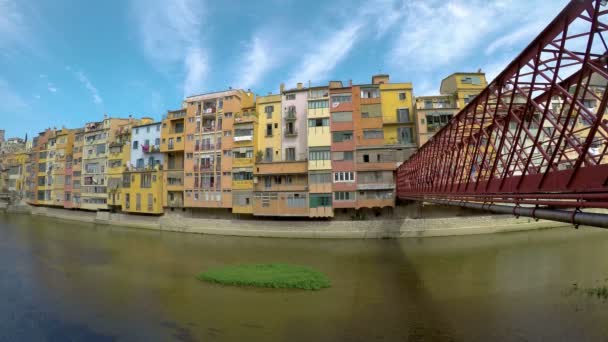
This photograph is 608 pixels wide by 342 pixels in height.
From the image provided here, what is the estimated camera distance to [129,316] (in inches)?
549

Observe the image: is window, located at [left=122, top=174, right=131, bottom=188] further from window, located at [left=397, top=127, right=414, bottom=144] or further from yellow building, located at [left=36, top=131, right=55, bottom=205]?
window, located at [left=397, top=127, right=414, bottom=144]

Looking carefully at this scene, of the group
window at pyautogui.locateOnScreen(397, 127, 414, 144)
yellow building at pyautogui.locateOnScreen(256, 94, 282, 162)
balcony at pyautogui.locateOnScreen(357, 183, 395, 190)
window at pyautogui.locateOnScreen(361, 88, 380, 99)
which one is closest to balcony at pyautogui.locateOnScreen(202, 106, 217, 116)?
yellow building at pyautogui.locateOnScreen(256, 94, 282, 162)

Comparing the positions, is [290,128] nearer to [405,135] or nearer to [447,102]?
[405,135]

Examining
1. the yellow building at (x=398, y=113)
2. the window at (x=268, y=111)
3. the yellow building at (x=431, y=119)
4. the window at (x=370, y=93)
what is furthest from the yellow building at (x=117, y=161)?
the yellow building at (x=431, y=119)

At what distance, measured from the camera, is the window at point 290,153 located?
1522 inches

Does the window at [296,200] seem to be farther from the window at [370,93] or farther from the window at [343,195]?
the window at [370,93]

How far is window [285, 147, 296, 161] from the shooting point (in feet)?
127

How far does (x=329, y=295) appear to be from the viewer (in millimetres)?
16234

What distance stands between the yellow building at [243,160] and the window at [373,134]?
14704 mm

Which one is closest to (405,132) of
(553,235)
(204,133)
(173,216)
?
(553,235)

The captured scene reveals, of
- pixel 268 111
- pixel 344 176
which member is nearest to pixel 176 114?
pixel 268 111

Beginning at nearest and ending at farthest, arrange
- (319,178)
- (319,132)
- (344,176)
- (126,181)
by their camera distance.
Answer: (344,176)
(319,178)
(319,132)
(126,181)

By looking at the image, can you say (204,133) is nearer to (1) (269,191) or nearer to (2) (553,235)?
(1) (269,191)

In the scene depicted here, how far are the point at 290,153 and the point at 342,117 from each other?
8.56 metres
